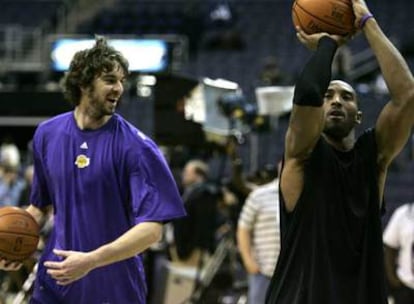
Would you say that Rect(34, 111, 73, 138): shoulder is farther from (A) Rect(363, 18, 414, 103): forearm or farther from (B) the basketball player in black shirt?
(A) Rect(363, 18, 414, 103): forearm

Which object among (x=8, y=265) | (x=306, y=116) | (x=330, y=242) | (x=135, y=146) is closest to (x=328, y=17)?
(x=306, y=116)

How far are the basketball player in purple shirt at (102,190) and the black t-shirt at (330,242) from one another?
2.68 feet

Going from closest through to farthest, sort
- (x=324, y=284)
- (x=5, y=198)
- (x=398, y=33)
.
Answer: (x=324, y=284), (x=5, y=198), (x=398, y=33)

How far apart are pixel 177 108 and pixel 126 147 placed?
4765 millimetres

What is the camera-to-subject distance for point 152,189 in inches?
192

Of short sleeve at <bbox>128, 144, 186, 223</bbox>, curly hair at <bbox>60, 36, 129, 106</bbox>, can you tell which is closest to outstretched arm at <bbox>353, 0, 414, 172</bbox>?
short sleeve at <bbox>128, 144, 186, 223</bbox>

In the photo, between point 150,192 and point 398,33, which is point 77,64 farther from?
A: point 398,33

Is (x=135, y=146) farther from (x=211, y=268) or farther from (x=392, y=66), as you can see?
(x=211, y=268)

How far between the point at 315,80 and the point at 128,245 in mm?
1124

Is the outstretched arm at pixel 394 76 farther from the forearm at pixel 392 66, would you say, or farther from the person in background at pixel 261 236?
the person in background at pixel 261 236

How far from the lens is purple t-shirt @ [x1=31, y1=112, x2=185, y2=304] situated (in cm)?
489

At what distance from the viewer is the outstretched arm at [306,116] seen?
4.08 meters

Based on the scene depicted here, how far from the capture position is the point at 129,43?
16656mm

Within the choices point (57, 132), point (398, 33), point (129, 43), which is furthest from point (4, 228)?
point (398, 33)
